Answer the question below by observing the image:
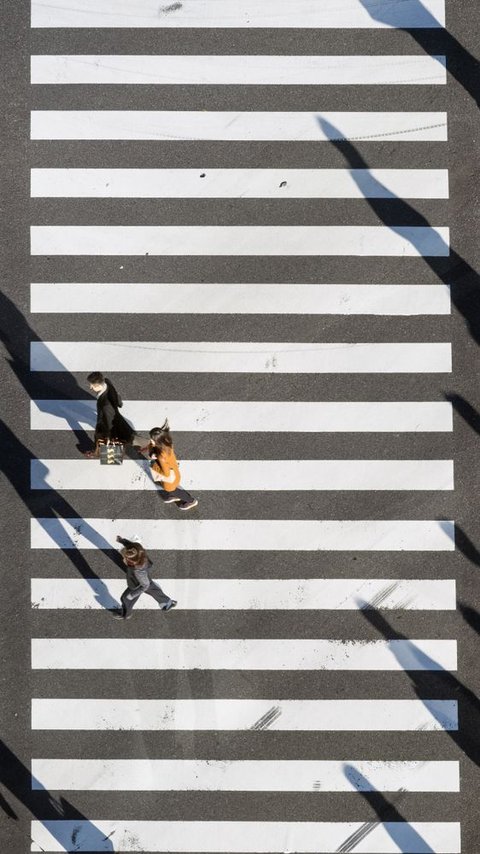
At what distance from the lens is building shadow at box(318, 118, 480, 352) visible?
8375mm

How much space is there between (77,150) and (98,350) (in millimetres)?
2550

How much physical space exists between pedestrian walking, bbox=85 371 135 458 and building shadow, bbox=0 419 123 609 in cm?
101

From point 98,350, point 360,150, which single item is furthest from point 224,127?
point 98,350

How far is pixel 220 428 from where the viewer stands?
8.30 meters

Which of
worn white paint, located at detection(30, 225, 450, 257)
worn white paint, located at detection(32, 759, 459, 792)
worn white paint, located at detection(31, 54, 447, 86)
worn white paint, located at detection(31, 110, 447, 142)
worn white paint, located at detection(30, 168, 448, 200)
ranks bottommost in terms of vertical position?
worn white paint, located at detection(32, 759, 459, 792)

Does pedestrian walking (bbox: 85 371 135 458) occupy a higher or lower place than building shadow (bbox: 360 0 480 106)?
lower

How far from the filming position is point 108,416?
7.59 meters

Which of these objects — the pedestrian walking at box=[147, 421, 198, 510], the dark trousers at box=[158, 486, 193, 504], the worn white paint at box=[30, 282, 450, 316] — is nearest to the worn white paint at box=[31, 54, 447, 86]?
the worn white paint at box=[30, 282, 450, 316]

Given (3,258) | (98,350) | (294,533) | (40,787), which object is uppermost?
(3,258)

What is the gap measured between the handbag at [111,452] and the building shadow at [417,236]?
435 cm

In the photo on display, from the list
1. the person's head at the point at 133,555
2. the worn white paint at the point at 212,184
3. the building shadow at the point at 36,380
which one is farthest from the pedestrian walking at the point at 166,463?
the worn white paint at the point at 212,184

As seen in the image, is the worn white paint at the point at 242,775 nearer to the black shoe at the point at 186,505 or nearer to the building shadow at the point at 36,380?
the black shoe at the point at 186,505

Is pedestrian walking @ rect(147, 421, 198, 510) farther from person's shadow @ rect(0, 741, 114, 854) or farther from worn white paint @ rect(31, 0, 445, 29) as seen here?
worn white paint @ rect(31, 0, 445, 29)

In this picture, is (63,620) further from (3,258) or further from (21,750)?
(3,258)
